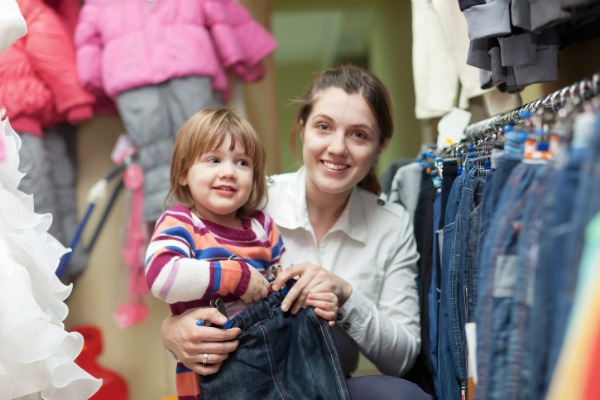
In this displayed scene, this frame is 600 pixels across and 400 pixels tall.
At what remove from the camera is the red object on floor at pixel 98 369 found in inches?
86.0

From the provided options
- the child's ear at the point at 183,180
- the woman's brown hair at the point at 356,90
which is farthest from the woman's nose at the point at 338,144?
the child's ear at the point at 183,180

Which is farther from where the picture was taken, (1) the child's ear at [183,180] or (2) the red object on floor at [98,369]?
(2) the red object on floor at [98,369]

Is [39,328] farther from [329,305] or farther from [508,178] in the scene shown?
[508,178]

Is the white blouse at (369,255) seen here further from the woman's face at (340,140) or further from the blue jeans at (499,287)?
the blue jeans at (499,287)

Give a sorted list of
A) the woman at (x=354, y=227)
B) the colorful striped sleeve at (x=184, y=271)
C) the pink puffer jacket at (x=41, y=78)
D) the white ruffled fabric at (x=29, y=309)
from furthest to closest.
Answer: the pink puffer jacket at (x=41, y=78)
the woman at (x=354, y=227)
the colorful striped sleeve at (x=184, y=271)
the white ruffled fabric at (x=29, y=309)

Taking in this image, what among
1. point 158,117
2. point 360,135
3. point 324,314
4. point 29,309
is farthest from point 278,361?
point 158,117

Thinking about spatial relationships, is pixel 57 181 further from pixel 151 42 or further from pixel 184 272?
pixel 184 272

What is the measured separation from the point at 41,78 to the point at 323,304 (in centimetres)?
140

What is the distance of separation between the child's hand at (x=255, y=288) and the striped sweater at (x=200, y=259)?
14mm

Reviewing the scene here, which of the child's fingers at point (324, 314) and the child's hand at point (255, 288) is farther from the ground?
the child's hand at point (255, 288)

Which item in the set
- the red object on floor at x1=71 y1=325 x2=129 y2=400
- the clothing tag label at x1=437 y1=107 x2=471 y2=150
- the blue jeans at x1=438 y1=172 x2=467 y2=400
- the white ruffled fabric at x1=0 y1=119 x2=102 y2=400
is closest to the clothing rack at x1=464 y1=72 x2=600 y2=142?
the blue jeans at x1=438 y1=172 x2=467 y2=400

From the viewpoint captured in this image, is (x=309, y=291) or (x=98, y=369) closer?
(x=309, y=291)

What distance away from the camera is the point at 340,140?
153 centimetres

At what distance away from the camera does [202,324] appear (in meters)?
1.24
